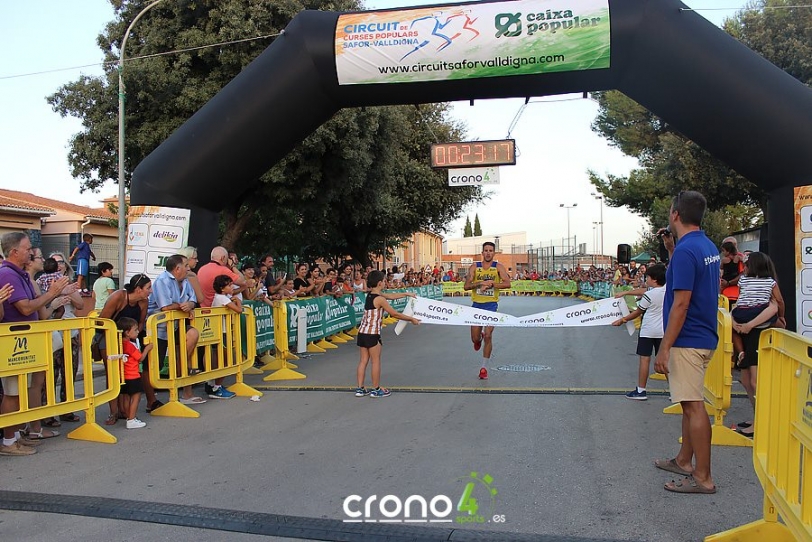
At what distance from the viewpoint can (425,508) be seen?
4449 millimetres

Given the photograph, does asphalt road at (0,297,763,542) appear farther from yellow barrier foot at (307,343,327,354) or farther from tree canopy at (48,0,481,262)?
tree canopy at (48,0,481,262)

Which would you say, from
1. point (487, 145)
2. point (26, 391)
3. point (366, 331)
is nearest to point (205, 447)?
point (26, 391)

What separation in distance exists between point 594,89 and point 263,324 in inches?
268

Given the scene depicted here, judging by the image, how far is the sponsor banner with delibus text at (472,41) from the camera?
9219 mm

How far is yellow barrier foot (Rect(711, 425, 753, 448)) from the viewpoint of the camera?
595 cm

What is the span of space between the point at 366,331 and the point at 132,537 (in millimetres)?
4670

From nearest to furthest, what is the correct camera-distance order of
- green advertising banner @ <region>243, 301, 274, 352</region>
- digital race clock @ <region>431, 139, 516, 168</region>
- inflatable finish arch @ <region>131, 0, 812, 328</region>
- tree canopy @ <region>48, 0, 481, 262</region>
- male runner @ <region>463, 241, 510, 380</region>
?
inflatable finish arch @ <region>131, 0, 812, 328</region> < male runner @ <region>463, 241, 510, 380</region> < green advertising banner @ <region>243, 301, 274, 352</region> < digital race clock @ <region>431, 139, 516, 168</region> < tree canopy @ <region>48, 0, 481, 262</region>

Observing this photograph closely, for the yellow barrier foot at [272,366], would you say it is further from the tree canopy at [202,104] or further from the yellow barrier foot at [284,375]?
the tree canopy at [202,104]

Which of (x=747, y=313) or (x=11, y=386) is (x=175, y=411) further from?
(x=747, y=313)

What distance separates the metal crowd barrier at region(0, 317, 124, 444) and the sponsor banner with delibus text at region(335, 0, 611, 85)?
5258 mm

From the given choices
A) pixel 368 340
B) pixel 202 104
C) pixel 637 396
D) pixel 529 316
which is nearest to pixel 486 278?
pixel 529 316

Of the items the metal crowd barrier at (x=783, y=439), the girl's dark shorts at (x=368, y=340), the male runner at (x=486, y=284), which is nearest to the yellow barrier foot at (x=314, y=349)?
the male runner at (x=486, y=284)

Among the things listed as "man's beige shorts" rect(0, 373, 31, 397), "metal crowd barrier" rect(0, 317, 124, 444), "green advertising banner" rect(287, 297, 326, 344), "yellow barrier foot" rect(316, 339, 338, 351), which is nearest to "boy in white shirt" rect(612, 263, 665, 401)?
"metal crowd barrier" rect(0, 317, 124, 444)

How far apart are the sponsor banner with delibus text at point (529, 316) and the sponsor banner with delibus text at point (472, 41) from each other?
3.43m
